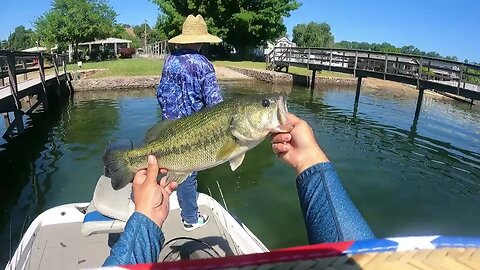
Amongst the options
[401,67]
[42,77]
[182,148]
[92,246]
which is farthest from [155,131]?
[401,67]

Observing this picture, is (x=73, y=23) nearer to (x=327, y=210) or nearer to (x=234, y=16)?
(x=234, y=16)

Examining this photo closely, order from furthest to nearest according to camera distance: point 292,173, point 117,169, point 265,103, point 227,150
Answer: point 292,173 < point 117,169 < point 227,150 < point 265,103

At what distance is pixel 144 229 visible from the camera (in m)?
1.59

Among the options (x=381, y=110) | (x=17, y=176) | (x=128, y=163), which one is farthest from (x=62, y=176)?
(x=381, y=110)

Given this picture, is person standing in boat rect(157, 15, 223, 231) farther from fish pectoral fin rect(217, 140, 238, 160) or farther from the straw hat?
fish pectoral fin rect(217, 140, 238, 160)

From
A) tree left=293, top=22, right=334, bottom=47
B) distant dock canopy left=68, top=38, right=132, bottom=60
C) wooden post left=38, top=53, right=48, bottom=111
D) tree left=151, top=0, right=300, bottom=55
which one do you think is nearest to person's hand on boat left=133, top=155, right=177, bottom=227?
wooden post left=38, top=53, right=48, bottom=111

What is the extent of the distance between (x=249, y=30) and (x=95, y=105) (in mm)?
27999

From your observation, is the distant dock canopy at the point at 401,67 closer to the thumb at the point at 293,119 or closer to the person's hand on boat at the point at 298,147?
the thumb at the point at 293,119

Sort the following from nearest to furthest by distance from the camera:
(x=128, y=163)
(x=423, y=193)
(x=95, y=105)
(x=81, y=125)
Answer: (x=128, y=163)
(x=423, y=193)
(x=81, y=125)
(x=95, y=105)

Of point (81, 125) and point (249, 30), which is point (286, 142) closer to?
point (81, 125)

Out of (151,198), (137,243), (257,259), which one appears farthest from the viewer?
(151,198)

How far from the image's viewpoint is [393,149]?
11742 mm

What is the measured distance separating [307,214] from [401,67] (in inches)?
798

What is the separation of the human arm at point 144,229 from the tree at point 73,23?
4643 centimetres
